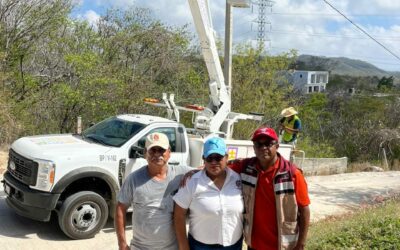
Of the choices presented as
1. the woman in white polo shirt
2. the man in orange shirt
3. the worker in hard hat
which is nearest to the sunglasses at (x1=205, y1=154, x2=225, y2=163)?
the woman in white polo shirt

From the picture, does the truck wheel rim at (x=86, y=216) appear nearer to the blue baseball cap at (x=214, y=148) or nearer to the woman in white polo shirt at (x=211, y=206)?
the woman in white polo shirt at (x=211, y=206)

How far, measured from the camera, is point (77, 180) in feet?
21.6

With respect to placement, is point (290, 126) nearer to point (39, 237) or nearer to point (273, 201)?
point (39, 237)

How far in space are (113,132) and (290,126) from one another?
4.38m

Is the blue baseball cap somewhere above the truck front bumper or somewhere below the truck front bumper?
above

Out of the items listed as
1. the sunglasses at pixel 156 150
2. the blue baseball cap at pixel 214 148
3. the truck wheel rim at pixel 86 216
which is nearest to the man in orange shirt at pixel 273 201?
the blue baseball cap at pixel 214 148

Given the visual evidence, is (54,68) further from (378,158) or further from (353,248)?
(378,158)

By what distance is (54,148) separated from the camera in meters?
6.58

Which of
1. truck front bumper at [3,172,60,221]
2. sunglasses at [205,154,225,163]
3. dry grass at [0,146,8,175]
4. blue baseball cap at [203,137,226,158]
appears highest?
blue baseball cap at [203,137,226,158]


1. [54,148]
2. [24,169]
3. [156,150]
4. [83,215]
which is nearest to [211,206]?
[156,150]

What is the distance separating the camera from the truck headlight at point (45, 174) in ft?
20.4

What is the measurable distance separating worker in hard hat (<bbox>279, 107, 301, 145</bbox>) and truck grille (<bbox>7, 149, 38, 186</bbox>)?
567 cm

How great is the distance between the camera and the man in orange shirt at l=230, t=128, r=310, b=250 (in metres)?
3.24

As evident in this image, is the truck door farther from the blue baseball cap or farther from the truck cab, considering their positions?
the blue baseball cap
